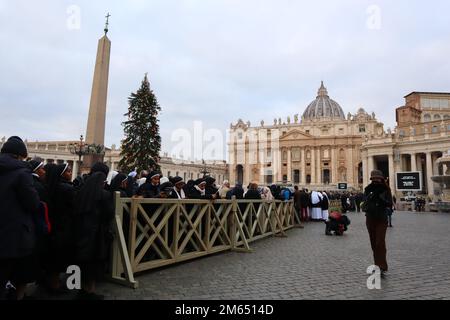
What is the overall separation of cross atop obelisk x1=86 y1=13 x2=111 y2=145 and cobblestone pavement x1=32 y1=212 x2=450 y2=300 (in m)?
12.6

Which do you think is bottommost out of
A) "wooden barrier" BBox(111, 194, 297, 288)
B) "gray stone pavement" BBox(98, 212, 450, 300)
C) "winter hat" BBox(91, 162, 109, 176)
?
"gray stone pavement" BBox(98, 212, 450, 300)

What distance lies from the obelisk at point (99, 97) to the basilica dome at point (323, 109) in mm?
76735

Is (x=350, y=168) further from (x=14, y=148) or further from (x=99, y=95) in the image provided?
(x=14, y=148)

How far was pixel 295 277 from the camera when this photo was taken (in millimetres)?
5637

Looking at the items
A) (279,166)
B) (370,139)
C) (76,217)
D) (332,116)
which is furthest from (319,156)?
(76,217)

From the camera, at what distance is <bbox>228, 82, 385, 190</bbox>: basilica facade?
2980 inches

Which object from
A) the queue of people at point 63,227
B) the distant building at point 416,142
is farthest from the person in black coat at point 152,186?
the distant building at point 416,142

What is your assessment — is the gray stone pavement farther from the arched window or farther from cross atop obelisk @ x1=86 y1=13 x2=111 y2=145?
the arched window

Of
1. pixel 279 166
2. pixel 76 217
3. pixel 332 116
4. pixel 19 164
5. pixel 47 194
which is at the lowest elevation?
pixel 76 217

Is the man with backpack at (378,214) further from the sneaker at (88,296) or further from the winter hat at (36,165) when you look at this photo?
the winter hat at (36,165)

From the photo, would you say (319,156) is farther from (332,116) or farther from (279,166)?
(332,116)

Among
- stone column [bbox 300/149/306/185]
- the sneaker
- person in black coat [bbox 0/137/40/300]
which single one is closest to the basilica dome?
stone column [bbox 300/149/306/185]
